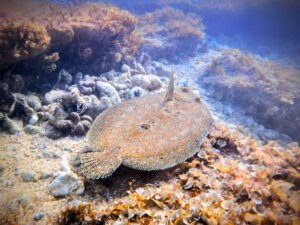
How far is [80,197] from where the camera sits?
10.0ft

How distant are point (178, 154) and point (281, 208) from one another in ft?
5.83

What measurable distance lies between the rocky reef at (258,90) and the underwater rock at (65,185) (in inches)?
436

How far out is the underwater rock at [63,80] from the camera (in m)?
7.03

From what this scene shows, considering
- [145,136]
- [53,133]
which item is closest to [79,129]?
[53,133]


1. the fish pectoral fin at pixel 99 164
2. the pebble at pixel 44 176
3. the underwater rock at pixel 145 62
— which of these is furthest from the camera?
the underwater rock at pixel 145 62

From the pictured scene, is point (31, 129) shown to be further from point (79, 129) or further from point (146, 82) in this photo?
point (146, 82)

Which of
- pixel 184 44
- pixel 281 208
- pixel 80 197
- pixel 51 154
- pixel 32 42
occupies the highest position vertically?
pixel 184 44

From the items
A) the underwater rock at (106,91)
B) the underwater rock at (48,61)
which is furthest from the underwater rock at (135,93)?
the underwater rock at (48,61)

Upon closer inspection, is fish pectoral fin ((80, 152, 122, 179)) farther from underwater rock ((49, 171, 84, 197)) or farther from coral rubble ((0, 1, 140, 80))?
coral rubble ((0, 1, 140, 80))

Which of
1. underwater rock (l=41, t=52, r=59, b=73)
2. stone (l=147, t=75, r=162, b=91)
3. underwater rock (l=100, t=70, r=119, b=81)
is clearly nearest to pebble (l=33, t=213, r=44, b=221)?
underwater rock (l=41, t=52, r=59, b=73)

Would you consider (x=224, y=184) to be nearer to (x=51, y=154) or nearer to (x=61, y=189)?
(x=61, y=189)

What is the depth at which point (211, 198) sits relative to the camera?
249 cm

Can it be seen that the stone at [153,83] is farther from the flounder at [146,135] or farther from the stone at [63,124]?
the stone at [63,124]

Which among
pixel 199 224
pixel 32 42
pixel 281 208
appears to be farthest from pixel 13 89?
pixel 281 208
